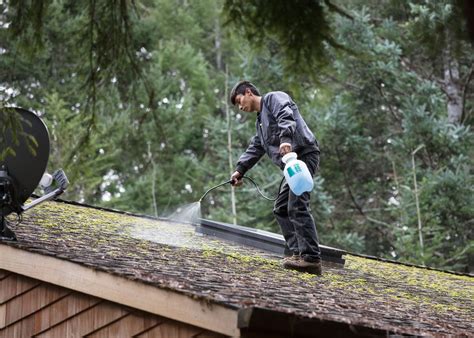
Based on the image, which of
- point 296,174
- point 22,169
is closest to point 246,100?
point 296,174

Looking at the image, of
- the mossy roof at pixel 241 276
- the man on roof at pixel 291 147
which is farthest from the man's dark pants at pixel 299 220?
the mossy roof at pixel 241 276

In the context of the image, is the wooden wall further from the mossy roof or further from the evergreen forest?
the evergreen forest

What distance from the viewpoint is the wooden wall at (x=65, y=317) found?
600 centimetres

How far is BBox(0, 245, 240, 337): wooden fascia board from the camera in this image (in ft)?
17.5

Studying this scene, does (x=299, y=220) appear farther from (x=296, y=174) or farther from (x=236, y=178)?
(x=236, y=178)

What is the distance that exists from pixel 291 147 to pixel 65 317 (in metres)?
2.17

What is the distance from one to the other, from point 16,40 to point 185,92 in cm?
2349

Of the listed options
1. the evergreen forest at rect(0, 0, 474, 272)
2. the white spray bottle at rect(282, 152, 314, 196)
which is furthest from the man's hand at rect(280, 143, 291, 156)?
the evergreen forest at rect(0, 0, 474, 272)

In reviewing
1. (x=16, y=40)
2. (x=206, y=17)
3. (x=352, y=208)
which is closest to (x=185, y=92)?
(x=206, y=17)

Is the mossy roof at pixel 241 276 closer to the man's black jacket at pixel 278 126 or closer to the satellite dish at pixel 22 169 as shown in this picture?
the satellite dish at pixel 22 169

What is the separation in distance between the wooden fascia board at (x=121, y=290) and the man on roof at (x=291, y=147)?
1.91 meters

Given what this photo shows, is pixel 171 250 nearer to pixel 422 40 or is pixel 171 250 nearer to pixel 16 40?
pixel 16 40

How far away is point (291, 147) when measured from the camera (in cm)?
745

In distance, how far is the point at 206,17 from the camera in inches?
1236
